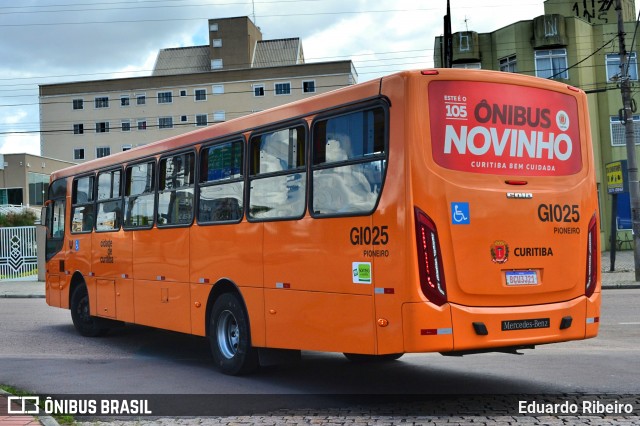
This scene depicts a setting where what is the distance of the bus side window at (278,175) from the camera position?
870 cm

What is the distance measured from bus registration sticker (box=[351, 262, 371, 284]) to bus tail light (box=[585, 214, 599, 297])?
240 centimetres

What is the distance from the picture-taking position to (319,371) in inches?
405

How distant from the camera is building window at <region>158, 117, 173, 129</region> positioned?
85562mm

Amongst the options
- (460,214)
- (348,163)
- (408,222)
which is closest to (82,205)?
(348,163)

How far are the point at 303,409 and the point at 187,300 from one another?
3.53 metres

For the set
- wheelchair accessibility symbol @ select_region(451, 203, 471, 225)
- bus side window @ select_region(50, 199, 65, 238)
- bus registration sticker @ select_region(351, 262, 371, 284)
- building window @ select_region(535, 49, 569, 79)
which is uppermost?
building window @ select_region(535, 49, 569, 79)

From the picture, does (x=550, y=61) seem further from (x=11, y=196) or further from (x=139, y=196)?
(x=11, y=196)

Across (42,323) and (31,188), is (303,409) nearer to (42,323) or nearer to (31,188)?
(42,323)

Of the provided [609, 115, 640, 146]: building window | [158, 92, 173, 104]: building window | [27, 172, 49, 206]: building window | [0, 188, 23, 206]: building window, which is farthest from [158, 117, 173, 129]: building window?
[609, 115, 640, 146]: building window

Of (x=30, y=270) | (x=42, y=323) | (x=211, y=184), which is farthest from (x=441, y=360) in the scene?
(x=30, y=270)

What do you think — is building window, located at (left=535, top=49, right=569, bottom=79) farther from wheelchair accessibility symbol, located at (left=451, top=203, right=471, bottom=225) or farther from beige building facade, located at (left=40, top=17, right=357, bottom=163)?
beige building facade, located at (left=40, top=17, right=357, bottom=163)

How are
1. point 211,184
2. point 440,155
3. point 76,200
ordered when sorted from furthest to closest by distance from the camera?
point 76,200
point 211,184
point 440,155

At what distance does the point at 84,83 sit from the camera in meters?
88.9

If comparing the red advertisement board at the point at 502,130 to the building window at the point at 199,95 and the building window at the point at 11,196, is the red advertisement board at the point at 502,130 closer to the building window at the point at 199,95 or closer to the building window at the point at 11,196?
the building window at the point at 11,196
